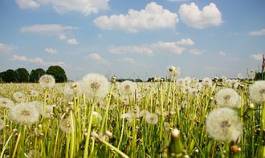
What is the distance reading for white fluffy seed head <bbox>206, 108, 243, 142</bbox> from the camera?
1.82 m

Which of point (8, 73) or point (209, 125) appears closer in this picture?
point (209, 125)

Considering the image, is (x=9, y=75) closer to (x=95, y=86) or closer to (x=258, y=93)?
(x=95, y=86)

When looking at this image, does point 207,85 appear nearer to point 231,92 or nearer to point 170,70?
point 170,70

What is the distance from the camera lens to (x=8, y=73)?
41.2 metres

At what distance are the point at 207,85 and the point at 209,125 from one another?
13.8ft

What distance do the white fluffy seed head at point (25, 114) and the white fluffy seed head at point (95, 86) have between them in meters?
→ 0.34

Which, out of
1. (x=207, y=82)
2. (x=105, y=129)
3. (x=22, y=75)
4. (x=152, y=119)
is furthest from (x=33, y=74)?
(x=105, y=129)

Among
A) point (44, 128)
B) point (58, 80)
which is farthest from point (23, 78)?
point (44, 128)

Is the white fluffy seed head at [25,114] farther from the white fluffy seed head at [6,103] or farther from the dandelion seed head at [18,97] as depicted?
the dandelion seed head at [18,97]

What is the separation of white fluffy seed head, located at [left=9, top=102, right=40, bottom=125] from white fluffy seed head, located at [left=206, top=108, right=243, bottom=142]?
1.20 meters

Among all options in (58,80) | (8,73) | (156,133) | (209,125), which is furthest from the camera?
(8,73)

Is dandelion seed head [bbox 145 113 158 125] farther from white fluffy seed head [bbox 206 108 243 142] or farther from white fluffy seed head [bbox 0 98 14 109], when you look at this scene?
white fluffy seed head [bbox 206 108 243 142]

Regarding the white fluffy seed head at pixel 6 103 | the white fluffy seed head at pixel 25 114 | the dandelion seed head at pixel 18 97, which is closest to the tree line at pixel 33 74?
the dandelion seed head at pixel 18 97

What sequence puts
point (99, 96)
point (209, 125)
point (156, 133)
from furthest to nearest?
point (156, 133) < point (99, 96) < point (209, 125)
